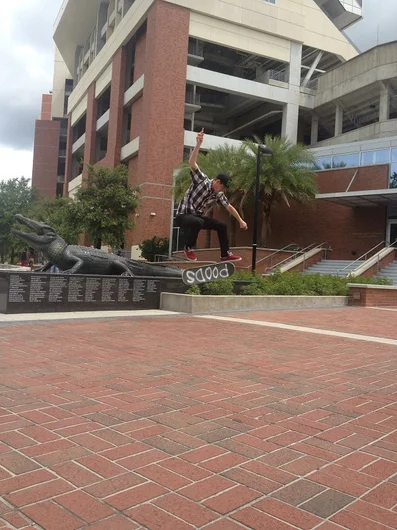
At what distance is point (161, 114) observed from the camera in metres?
37.5

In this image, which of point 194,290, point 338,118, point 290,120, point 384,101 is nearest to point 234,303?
point 194,290

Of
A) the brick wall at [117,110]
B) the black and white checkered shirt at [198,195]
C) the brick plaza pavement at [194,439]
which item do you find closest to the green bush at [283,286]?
the black and white checkered shirt at [198,195]

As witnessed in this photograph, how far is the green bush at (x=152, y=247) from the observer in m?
35.5

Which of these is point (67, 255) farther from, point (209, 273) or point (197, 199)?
point (197, 199)

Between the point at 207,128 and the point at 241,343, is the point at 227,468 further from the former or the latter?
the point at 207,128

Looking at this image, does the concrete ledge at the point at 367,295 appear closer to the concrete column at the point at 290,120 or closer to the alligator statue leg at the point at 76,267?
the alligator statue leg at the point at 76,267

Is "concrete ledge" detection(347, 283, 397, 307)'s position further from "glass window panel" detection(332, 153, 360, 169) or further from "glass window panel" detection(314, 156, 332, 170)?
"glass window panel" detection(314, 156, 332, 170)

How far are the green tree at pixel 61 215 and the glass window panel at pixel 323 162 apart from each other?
16.6 meters

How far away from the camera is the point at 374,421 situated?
407 centimetres

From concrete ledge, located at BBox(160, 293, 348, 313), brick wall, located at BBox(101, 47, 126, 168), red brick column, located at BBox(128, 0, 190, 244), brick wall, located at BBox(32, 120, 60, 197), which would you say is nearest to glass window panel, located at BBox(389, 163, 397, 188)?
concrete ledge, located at BBox(160, 293, 348, 313)

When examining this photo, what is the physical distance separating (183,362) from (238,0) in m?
41.9

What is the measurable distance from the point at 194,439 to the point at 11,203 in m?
51.4

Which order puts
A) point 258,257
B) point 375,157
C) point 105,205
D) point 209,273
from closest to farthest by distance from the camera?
point 209,273 < point 258,257 < point 105,205 < point 375,157

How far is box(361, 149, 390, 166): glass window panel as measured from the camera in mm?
30438
